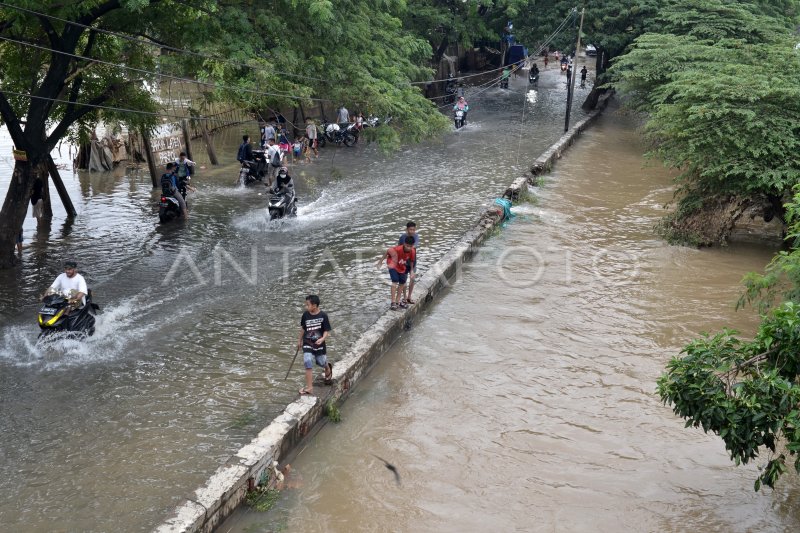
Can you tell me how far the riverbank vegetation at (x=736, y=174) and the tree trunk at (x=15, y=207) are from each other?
10832mm

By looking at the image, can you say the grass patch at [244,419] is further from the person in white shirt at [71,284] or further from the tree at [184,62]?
the tree at [184,62]

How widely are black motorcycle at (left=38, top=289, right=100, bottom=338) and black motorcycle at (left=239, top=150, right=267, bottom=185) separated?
9.58 metres

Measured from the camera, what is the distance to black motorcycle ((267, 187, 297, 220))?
15977mm

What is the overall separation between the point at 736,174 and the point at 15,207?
12.9m

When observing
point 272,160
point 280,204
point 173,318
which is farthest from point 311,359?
point 272,160

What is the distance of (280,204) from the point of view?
16.0m

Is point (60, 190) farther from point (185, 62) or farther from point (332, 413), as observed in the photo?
point (332, 413)

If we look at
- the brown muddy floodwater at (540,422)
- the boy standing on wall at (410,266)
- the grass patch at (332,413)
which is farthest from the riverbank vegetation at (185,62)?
the grass patch at (332,413)

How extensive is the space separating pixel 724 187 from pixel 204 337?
403 inches

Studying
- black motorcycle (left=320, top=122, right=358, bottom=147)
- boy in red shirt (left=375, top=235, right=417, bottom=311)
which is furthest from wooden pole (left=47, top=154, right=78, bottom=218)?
black motorcycle (left=320, top=122, right=358, bottom=147)

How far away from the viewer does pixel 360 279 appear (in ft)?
41.7

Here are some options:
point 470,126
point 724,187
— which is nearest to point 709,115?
point 724,187

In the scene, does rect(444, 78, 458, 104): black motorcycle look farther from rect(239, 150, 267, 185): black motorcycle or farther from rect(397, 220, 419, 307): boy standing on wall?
rect(397, 220, 419, 307): boy standing on wall

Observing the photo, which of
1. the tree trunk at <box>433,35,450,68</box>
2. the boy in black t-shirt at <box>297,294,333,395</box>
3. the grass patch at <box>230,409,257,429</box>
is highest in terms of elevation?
the tree trunk at <box>433,35,450,68</box>
